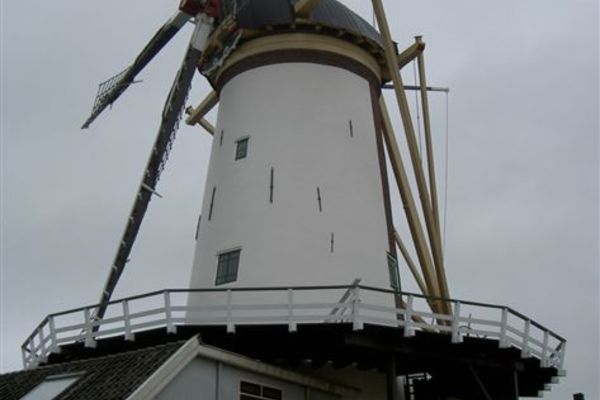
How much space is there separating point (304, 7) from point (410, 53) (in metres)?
3.25

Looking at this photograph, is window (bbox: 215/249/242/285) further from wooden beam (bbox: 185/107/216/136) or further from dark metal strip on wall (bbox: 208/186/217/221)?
wooden beam (bbox: 185/107/216/136)

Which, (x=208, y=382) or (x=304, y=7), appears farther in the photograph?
(x=304, y=7)

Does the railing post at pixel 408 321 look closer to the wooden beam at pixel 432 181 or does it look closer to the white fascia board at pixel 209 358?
the white fascia board at pixel 209 358

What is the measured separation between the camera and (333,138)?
59.6ft

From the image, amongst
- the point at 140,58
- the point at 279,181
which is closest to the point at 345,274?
the point at 279,181

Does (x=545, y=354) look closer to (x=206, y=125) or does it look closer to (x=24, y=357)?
(x=24, y=357)

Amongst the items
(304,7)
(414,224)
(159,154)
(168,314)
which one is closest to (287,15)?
(304,7)

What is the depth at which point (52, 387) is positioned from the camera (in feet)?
41.2

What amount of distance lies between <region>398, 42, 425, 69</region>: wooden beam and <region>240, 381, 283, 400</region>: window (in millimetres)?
Answer: 10118

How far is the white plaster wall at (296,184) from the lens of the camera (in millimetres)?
16547

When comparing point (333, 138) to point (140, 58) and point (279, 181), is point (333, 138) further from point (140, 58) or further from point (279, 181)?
point (140, 58)

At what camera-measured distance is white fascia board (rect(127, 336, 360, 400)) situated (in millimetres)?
10945

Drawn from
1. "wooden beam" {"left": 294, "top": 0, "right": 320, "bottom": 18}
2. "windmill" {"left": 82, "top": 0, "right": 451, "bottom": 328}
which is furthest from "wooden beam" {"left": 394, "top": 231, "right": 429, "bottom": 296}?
"wooden beam" {"left": 294, "top": 0, "right": 320, "bottom": 18}

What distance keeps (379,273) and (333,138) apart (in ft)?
10.9
